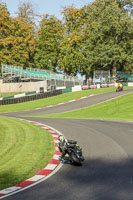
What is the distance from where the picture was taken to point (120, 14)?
63.7 meters

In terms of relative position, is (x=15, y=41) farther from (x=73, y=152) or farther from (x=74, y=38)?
(x=73, y=152)

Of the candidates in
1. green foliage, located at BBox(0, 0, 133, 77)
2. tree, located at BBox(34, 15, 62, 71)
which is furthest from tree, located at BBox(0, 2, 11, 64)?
tree, located at BBox(34, 15, 62, 71)

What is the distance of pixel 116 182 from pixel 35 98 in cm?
4195

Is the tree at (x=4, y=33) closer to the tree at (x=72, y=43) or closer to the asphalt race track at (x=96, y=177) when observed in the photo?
the tree at (x=72, y=43)

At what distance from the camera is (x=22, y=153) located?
40.1 feet

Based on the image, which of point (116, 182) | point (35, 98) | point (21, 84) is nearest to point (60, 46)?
point (21, 84)

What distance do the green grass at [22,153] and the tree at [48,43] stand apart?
186 ft

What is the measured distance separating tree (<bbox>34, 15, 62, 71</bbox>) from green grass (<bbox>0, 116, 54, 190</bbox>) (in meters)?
56.7

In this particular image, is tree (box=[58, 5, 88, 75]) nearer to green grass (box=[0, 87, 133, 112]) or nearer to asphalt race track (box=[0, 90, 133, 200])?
green grass (box=[0, 87, 133, 112])

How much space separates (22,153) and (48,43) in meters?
63.2

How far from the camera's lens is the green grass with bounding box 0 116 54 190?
9.48 metres

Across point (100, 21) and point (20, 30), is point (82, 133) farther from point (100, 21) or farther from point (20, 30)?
point (20, 30)

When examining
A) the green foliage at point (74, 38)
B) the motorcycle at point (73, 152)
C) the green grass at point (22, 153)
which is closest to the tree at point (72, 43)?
the green foliage at point (74, 38)

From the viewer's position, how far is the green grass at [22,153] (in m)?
9.48
